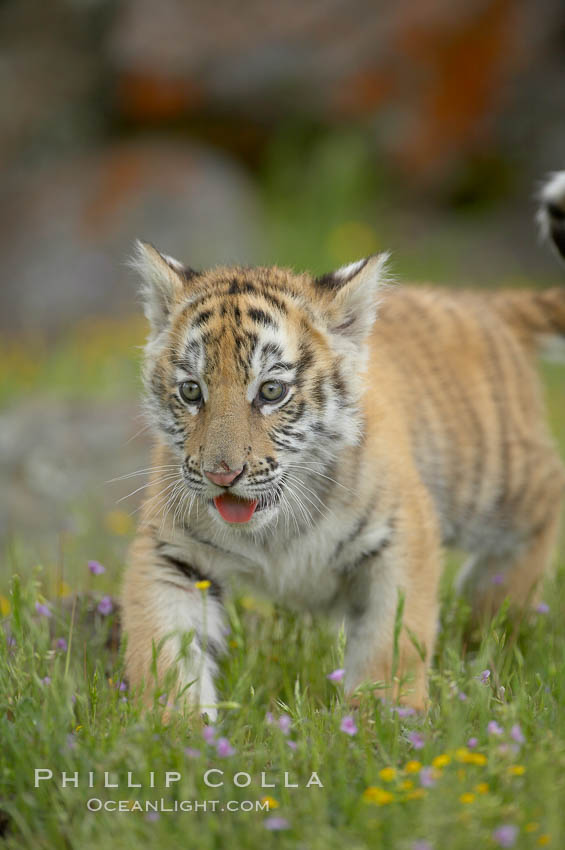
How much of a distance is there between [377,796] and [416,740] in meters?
0.37

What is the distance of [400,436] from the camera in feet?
11.7

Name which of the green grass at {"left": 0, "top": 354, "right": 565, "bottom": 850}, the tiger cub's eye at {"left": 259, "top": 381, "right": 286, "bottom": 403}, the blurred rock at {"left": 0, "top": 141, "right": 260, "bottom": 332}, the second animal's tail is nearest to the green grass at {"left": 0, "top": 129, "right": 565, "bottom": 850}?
the green grass at {"left": 0, "top": 354, "right": 565, "bottom": 850}

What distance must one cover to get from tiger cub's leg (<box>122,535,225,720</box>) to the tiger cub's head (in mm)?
242

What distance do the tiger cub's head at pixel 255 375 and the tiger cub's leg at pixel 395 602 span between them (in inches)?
11.4

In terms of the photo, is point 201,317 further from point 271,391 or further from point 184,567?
point 184,567

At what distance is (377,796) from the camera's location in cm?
201

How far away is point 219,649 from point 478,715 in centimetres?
103

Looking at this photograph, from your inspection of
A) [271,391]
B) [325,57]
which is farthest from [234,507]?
[325,57]

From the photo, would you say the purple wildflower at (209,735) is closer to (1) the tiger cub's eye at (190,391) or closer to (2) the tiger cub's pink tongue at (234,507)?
(2) the tiger cub's pink tongue at (234,507)

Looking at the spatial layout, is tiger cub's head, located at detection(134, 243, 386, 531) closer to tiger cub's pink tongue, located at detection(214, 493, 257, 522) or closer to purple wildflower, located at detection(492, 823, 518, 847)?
tiger cub's pink tongue, located at detection(214, 493, 257, 522)

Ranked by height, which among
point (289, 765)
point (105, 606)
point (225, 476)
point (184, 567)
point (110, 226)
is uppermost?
point (110, 226)

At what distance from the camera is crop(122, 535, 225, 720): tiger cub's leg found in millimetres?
3062

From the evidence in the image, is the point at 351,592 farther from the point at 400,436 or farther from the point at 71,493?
the point at 71,493

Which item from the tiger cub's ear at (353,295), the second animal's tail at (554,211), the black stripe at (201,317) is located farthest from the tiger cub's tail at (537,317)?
the black stripe at (201,317)
